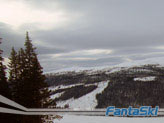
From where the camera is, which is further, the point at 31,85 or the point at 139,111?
the point at 31,85

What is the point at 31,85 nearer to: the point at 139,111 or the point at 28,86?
the point at 28,86

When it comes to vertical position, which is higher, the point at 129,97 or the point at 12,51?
the point at 12,51

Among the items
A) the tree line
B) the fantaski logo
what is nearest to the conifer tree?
the tree line

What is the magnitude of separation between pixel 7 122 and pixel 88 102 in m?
111

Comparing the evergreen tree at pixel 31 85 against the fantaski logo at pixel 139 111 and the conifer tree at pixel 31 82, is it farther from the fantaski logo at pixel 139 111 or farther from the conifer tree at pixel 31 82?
the fantaski logo at pixel 139 111

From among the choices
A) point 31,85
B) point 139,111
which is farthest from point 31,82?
point 139,111

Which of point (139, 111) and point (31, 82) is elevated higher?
point (31, 82)

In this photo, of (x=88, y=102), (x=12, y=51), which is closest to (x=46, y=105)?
(x=12, y=51)

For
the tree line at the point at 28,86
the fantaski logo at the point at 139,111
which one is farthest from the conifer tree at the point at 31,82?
the fantaski logo at the point at 139,111

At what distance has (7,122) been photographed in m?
11.3

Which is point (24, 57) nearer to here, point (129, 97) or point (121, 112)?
point (121, 112)

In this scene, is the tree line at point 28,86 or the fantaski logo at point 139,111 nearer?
the fantaski logo at point 139,111

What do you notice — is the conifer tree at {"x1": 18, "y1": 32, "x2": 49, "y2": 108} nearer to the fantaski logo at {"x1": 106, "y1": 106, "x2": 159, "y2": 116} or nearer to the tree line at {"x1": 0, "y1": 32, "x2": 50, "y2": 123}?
the tree line at {"x1": 0, "y1": 32, "x2": 50, "y2": 123}

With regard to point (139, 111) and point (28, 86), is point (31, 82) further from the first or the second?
point (139, 111)
